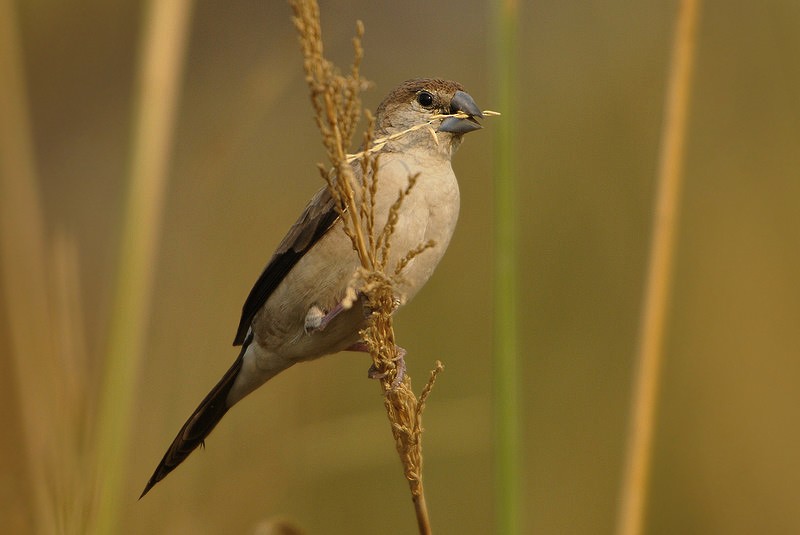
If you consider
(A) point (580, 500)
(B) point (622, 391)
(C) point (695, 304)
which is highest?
(C) point (695, 304)

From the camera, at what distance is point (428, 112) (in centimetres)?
324

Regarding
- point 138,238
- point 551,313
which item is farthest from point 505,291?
point 551,313

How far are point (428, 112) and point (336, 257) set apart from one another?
620 millimetres

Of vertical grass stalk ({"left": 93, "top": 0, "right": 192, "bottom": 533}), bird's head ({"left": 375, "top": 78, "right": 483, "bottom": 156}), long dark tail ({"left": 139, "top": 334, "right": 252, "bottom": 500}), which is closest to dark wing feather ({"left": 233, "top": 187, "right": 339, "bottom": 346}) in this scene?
long dark tail ({"left": 139, "top": 334, "right": 252, "bottom": 500})

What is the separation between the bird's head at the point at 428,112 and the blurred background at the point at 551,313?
366 millimetres

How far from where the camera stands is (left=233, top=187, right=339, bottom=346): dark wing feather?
3092 millimetres

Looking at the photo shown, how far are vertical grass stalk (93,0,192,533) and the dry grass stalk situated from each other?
303 mm

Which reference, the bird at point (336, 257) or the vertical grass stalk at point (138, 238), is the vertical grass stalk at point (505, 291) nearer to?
the vertical grass stalk at point (138, 238)

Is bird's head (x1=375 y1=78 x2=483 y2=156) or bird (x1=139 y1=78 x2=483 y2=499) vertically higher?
bird's head (x1=375 y1=78 x2=483 y2=156)

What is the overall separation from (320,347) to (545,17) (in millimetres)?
3560

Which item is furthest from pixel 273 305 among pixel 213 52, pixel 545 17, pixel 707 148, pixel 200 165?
pixel 213 52

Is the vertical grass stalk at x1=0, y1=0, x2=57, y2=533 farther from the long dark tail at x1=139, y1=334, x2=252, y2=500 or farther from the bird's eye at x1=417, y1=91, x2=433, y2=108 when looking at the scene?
the bird's eye at x1=417, y1=91, x2=433, y2=108

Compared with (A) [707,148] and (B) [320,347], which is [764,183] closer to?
(A) [707,148]

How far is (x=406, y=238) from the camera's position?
2.87m
